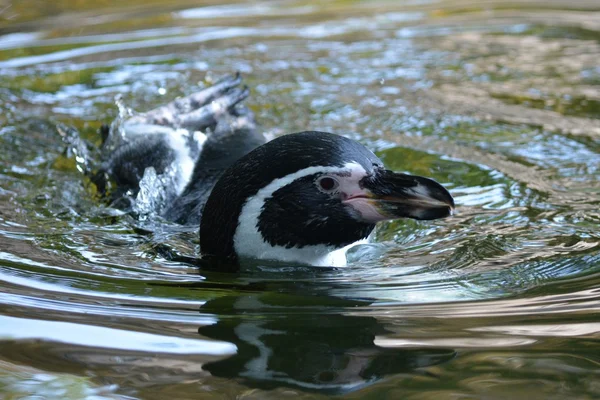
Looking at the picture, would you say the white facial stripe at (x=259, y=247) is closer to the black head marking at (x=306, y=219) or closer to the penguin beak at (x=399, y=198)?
the black head marking at (x=306, y=219)

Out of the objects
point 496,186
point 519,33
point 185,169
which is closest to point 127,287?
point 185,169

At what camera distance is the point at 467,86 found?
7.23 meters

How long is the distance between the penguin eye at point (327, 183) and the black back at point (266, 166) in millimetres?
59

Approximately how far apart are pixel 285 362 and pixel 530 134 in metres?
3.78

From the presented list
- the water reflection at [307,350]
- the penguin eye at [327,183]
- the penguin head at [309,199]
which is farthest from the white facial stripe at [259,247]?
the water reflection at [307,350]

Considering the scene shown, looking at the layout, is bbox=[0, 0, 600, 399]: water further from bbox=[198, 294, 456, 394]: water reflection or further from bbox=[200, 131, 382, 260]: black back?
bbox=[200, 131, 382, 260]: black back

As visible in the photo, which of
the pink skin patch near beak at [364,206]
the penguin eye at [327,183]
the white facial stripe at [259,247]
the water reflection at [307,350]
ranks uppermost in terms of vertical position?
the penguin eye at [327,183]

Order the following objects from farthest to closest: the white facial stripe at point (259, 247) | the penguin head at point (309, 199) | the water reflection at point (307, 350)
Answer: the white facial stripe at point (259, 247), the penguin head at point (309, 199), the water reflection at point (307, 350)

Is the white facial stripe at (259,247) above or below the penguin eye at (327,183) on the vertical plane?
below

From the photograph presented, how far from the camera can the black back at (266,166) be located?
3.43m

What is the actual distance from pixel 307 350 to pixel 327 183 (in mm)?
908

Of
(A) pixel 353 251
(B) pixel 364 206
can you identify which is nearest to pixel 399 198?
(B) pixel 364 206

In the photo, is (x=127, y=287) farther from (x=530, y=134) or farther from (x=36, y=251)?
(x=530, y=134)

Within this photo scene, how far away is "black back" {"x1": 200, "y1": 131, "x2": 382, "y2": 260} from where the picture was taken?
3.43m
